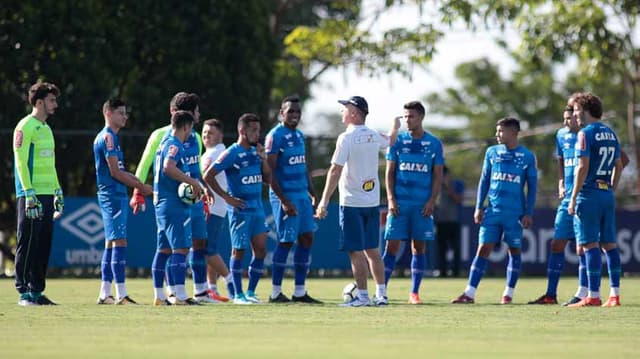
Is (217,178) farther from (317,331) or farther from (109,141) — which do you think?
(317,331)

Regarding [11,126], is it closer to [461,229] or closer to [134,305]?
[461,229]

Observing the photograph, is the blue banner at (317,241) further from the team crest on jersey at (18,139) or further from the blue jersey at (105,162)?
the team crest on jersey at (18,139)

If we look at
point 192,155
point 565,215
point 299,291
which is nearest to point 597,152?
point 565,215

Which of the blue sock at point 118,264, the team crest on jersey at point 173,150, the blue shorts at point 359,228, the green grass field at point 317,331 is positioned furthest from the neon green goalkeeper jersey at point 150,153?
the blue shorts at point 359,228

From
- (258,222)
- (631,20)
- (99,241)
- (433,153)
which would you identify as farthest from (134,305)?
(631,20)

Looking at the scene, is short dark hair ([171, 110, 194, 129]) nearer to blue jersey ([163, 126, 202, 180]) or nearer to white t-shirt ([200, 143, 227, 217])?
blue jersey ([163, 126, 202, 180])

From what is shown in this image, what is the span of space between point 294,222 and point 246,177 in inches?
29.6

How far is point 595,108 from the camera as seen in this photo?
50.5 feet

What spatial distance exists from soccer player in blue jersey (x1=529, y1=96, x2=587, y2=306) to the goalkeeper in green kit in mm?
5705

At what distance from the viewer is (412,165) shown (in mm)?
16250

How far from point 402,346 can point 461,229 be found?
16.6 m

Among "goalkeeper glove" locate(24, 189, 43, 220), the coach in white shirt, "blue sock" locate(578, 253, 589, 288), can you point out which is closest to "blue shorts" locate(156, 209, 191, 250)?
"goalkeeper glove" locate(24, 189, 43, 220)

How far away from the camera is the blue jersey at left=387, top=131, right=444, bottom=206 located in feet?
53.2

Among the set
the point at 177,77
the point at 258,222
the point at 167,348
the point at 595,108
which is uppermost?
the point at 177,77
